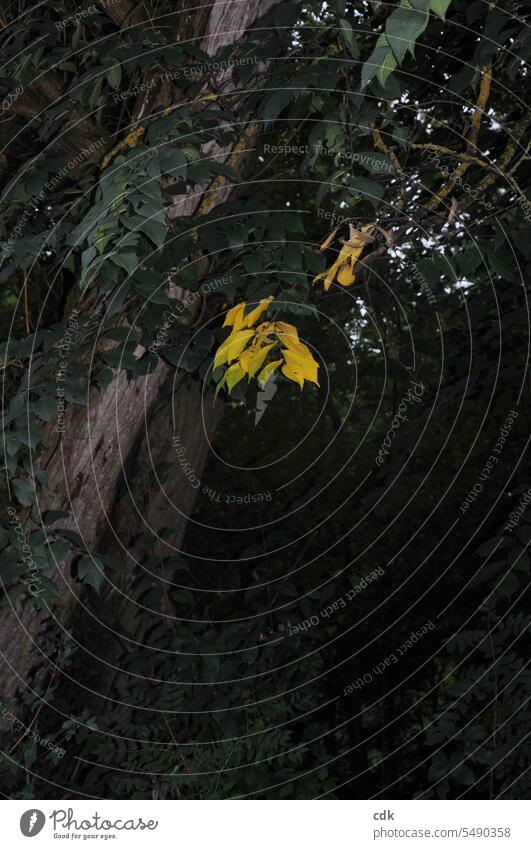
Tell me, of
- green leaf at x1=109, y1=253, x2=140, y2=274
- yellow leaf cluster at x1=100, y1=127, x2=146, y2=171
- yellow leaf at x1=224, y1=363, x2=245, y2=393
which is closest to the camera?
yellow leaf at x1=224, y1=363, x2=245, y2=393

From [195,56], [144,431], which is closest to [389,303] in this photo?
[144,431]

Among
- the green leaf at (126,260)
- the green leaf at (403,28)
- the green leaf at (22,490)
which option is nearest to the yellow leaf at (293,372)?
the green leaf at (126,260)

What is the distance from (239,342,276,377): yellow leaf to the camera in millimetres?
1550

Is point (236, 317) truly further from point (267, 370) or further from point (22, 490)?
point (22, 490)

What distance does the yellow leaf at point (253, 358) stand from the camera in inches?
61.0

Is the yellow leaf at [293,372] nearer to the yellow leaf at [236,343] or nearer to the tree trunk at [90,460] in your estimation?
the yellow leaf at [236,343]

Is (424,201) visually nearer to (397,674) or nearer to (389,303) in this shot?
(389,303)

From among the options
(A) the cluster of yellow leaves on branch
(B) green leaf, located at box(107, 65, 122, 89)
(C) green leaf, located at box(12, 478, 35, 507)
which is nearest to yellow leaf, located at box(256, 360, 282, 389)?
(A) the cluster of yellow leaves on branch

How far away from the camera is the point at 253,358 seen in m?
1.57

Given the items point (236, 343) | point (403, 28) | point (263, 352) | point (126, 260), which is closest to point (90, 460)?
point (126, 260)

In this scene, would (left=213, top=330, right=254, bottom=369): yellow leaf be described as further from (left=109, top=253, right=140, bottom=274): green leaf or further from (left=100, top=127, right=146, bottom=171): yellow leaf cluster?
(left=100, top=127, right=146, bottom=171): yellow leaf cluster

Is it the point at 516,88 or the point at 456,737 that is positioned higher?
the point at 516,88

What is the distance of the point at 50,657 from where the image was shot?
2586mm

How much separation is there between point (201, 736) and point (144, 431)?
1.04m
